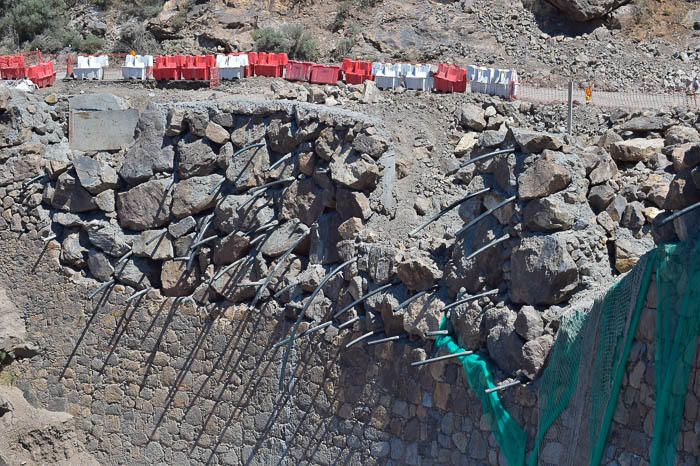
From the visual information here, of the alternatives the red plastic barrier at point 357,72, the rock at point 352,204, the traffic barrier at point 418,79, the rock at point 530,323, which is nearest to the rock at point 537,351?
the rock at point 530,323

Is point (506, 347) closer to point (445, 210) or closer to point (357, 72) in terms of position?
point (445, 210)

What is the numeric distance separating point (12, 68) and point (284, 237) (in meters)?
9.37

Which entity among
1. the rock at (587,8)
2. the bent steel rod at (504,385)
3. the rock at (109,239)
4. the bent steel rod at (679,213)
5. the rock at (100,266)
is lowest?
Result: the rock at (100,266)

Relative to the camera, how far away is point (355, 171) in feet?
47.7

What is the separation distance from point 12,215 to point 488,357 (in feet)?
31.1

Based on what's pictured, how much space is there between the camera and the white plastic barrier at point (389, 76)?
19406 millimetres

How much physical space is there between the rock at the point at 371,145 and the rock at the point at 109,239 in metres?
4.57

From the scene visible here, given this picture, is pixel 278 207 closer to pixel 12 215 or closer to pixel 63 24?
pixel 12 215

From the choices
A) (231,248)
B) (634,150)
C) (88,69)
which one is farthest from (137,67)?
(634,150)

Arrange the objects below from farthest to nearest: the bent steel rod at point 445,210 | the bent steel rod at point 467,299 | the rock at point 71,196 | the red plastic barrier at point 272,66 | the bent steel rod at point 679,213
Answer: the red plastic barrier at point 272,66, the rock at point 71,196, the bent steel rod at point 445,210, the bent steel rod at point 467,299, the bent steel rod at point 679,213

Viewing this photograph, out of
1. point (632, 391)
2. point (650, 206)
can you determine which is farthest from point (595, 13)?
point (632, 391)

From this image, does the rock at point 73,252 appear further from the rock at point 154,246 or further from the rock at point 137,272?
the rock at point 154,246

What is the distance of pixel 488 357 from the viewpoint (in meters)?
11.9

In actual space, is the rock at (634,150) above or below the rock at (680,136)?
below
